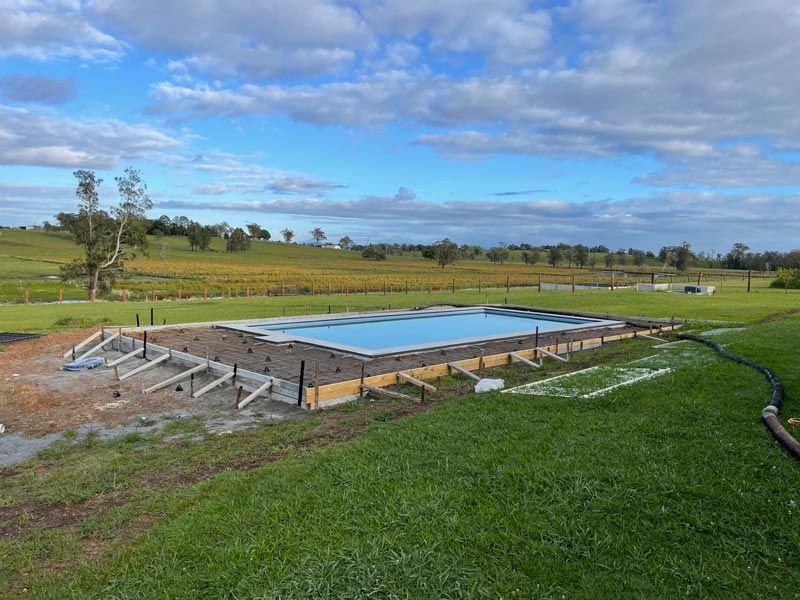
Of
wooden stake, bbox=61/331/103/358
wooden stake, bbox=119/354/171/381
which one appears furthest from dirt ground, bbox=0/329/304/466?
wooden stake, bbox=61/331/103/358

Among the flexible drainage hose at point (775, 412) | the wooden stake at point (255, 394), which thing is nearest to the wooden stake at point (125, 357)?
the wooden stake at point (255, 394)

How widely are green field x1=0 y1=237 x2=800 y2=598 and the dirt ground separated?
2.50ft

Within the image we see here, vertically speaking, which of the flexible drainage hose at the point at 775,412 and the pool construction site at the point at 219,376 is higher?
the flexible drainage hose at the point at 775,412

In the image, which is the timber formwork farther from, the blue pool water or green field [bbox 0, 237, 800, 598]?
green field [bbox 0, 237, 800, 598]

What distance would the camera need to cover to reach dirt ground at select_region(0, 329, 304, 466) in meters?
7.16

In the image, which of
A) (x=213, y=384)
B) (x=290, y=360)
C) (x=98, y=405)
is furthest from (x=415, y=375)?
(x=98, y=405)

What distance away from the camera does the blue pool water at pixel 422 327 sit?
13.5m

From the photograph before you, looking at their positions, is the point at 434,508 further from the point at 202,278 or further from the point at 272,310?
the point at 202,278

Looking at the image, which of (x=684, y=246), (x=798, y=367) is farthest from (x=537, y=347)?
(x=684, y=246)

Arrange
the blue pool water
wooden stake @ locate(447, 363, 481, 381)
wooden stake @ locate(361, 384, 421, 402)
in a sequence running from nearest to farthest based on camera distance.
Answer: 1. wooden stake @ locate(361, 384, 421, 402)
2. wooden stake @ locate(447, 363, 481, 381)
3. the blue pool water

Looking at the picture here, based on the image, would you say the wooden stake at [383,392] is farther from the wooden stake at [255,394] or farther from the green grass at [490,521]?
the green grass at [490,521]

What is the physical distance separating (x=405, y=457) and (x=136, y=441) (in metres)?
3.55

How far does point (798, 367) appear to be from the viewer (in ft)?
27.5

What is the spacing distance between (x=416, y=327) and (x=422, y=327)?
19 cm
